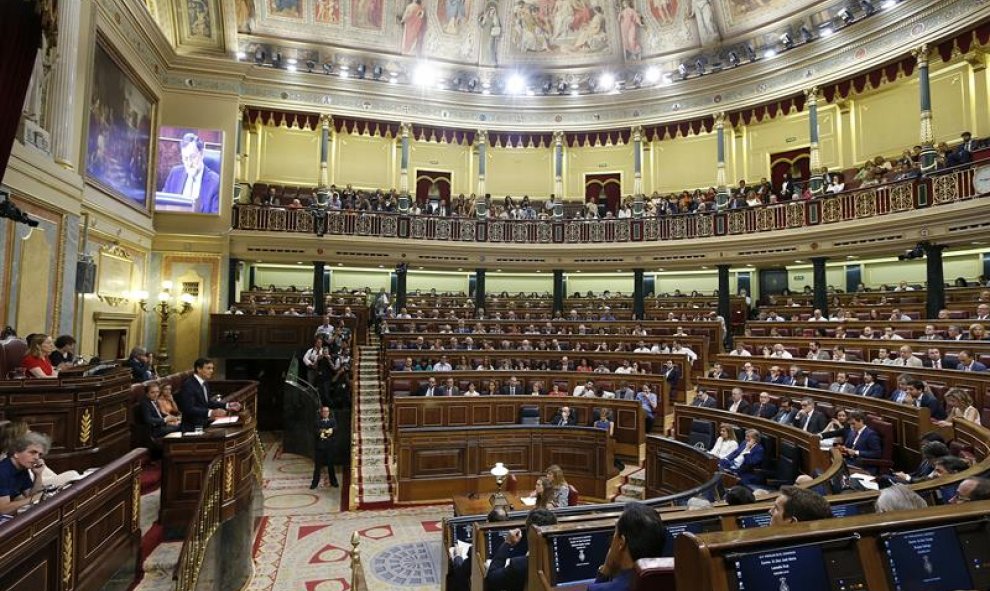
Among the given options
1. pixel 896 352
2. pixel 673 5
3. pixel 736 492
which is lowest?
pixel 736 492

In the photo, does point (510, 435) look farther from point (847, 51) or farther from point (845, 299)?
point (847, 51)

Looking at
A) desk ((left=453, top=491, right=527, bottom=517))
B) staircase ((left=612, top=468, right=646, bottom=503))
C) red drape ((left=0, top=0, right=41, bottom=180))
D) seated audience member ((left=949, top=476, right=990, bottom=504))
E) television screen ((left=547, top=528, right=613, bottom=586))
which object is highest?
red drape ((left=0, top=0, right=41, bottom=180))

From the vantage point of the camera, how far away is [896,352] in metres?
8.99

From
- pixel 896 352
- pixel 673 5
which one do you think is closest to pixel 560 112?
pixel 673 5

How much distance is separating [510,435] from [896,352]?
626 centimetres

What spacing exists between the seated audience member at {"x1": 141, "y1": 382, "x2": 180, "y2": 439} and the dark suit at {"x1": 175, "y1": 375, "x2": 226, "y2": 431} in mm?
94

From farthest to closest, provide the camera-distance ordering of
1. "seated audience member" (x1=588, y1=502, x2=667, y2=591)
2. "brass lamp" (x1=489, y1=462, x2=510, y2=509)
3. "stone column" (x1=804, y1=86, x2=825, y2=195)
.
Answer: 1. "stone column" (x1=804, y1=86, x2=825, y2=195)
2. "brass lamp" (x1=489, y1=462, x2=510, y2=509)
3. "seated audience member" (x1=588, y1=502, x2=667, y2=591)

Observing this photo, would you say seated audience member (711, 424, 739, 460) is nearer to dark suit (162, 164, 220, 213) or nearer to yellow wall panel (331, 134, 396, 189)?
dark suit (162, 164, 220, 213)

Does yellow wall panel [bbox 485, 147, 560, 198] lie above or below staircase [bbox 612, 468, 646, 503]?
above

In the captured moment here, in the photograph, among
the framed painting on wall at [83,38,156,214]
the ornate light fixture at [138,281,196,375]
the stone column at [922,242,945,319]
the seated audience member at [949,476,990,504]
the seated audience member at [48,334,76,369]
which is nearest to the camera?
the seated audience member at [949,476,990,504]

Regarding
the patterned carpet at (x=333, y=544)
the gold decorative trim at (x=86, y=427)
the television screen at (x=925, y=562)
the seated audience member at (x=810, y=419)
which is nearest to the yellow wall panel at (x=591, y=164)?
the seated audience member at (x=810, y=419)

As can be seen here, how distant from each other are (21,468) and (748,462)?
667 cm

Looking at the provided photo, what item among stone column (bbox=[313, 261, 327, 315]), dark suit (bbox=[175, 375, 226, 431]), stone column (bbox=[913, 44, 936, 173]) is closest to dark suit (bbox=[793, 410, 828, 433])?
dark suit (bbox=[175, 375, 226, 431])

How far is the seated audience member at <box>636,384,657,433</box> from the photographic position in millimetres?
9703
